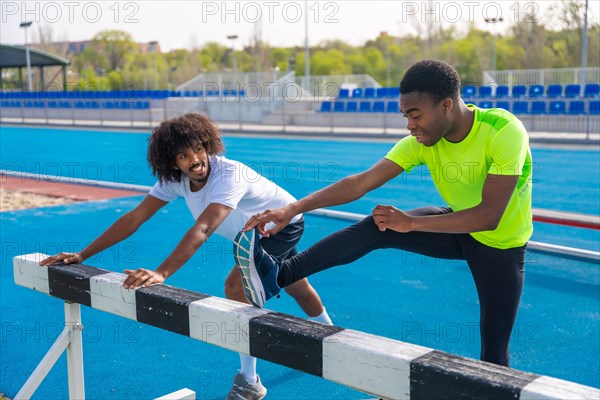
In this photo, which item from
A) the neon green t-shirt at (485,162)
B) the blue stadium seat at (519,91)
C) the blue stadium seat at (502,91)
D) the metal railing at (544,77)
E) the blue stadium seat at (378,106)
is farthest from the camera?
the blue stadium seat at (378,106)

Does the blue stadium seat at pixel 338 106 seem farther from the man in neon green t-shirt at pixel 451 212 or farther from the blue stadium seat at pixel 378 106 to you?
the man in neon green t-shirt at pixel 451 212

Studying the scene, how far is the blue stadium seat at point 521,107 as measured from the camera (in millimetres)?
23906

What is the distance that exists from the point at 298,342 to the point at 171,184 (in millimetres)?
1760

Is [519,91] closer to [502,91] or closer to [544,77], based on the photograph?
[502,91]

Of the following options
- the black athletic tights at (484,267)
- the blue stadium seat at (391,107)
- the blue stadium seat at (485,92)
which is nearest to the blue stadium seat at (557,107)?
the blue stadium seat at (485,92)

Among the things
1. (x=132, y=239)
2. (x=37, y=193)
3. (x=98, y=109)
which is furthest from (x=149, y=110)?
(x=132, y=239)

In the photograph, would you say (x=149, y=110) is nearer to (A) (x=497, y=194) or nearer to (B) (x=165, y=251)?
(B) (x=165, y=251)

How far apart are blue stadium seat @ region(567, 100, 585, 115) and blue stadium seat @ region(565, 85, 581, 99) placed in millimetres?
868

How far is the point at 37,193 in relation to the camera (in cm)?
1268

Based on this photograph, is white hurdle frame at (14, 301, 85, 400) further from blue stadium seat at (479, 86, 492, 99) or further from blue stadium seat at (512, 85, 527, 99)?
blue stadium seat at (479, 86, 492, 99)

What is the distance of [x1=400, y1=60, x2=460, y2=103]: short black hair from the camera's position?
3051mm

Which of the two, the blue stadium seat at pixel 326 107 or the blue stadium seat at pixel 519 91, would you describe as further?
the blue stadium seat at pixel 326 107

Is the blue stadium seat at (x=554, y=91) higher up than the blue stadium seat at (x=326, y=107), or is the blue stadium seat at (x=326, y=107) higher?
the blue stadium seat at (x=554, y=91)

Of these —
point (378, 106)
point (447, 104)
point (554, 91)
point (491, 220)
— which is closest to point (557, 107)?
point (554, 91)
